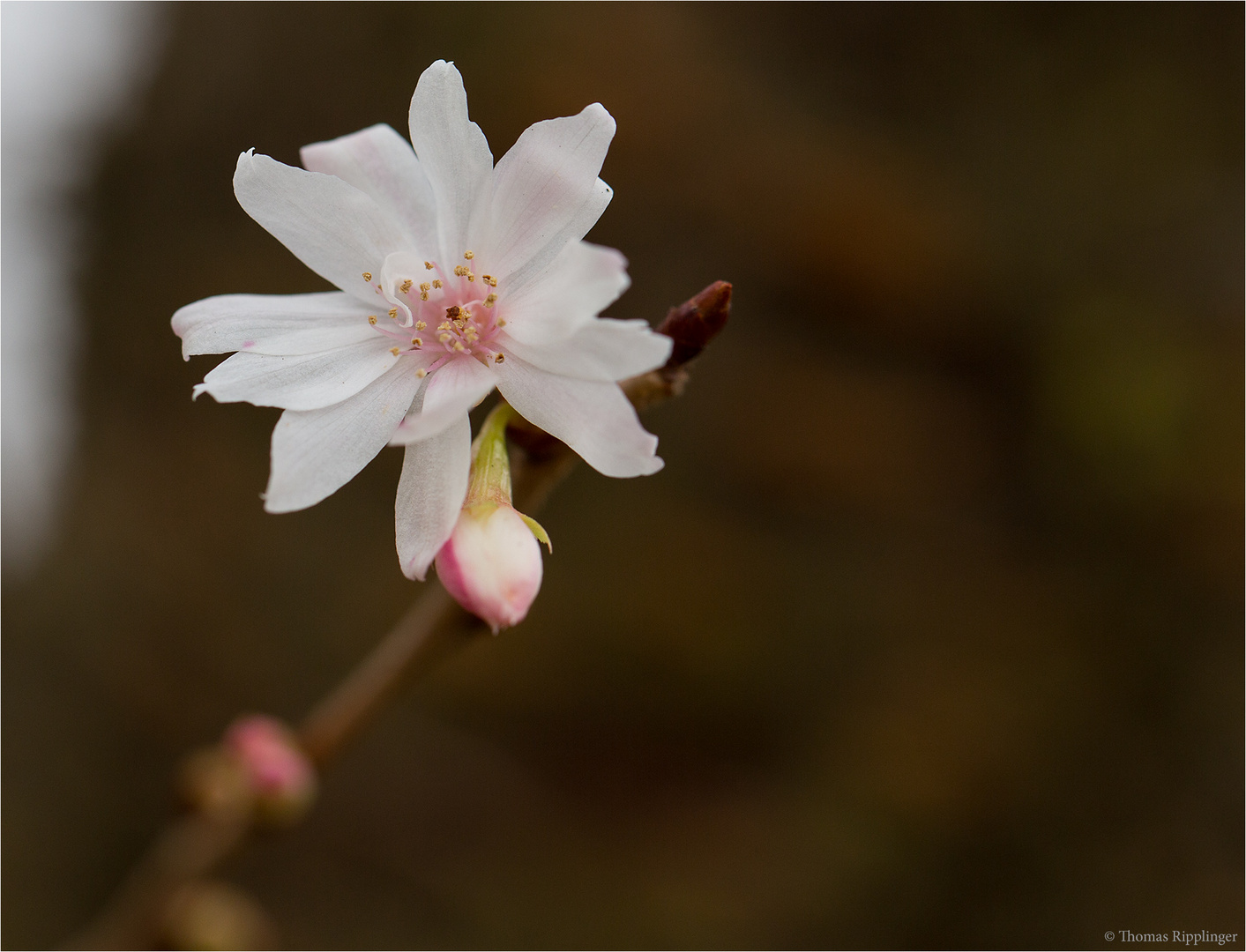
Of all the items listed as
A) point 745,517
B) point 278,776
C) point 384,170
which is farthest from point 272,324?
point 745,517

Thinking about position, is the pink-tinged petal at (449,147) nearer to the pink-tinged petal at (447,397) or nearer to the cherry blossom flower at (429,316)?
the cherry blossom flower at (429,316)

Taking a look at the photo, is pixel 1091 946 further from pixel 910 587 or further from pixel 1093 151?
pixel 1093 151

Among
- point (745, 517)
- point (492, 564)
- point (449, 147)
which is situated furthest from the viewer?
point (745, 517)

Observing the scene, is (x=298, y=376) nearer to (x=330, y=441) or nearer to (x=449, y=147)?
(x=330, y=441)

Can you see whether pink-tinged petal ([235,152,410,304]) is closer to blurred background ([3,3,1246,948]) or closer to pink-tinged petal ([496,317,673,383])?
pink-tinged petal ([496,317,673,383])

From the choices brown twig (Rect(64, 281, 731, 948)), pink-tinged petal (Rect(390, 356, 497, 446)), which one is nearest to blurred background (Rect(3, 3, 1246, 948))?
brown twig (Rect(64, 281, 731, 948))
